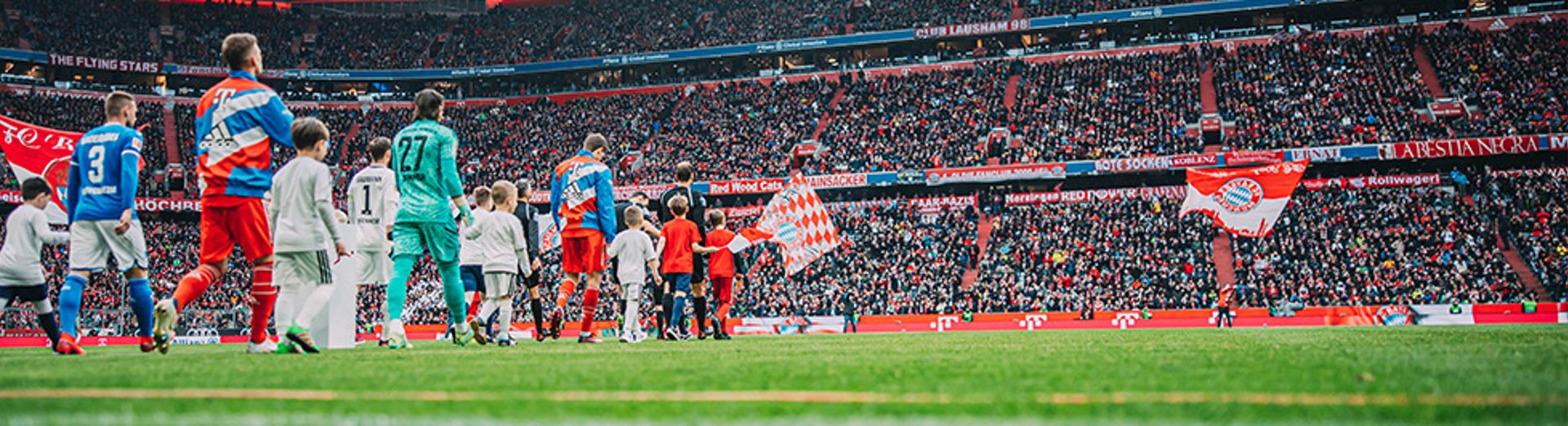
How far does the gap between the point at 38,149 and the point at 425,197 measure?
1361 centimetres

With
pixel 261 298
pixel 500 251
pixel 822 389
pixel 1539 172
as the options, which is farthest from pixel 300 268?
pixel 1539 172

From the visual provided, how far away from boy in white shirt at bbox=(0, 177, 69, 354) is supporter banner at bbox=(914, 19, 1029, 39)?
44.9m

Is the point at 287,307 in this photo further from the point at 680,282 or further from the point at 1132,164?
the point at 1132,164

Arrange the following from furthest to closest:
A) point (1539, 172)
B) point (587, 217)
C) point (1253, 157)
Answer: point (1253, 157) < point (1539, 172) < point (587, 217)

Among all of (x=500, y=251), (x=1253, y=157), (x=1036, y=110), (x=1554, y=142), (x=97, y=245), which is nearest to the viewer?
(x=97, y=245)

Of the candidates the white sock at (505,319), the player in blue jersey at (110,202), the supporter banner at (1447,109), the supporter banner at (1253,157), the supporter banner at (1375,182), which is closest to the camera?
the player in blue jersey at (110,202)

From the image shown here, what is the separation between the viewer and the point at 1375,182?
122 feet

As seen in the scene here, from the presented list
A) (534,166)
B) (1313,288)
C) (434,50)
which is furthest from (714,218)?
(434,50)

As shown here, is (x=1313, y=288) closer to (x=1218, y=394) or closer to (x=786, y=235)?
(x=786, y=235)

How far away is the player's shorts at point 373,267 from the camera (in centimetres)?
982

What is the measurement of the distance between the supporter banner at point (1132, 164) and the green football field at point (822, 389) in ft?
110

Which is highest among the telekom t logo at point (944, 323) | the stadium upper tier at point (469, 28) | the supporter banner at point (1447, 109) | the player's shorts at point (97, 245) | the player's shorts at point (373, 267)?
the stadium upper tier at point (469, 28)

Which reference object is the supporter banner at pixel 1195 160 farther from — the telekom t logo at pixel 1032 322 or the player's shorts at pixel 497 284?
the player's shorts at pixel 497 284

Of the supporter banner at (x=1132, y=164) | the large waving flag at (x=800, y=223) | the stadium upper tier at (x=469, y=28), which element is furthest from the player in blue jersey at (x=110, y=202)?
the stadium upper tier at (x=469, y=28)
